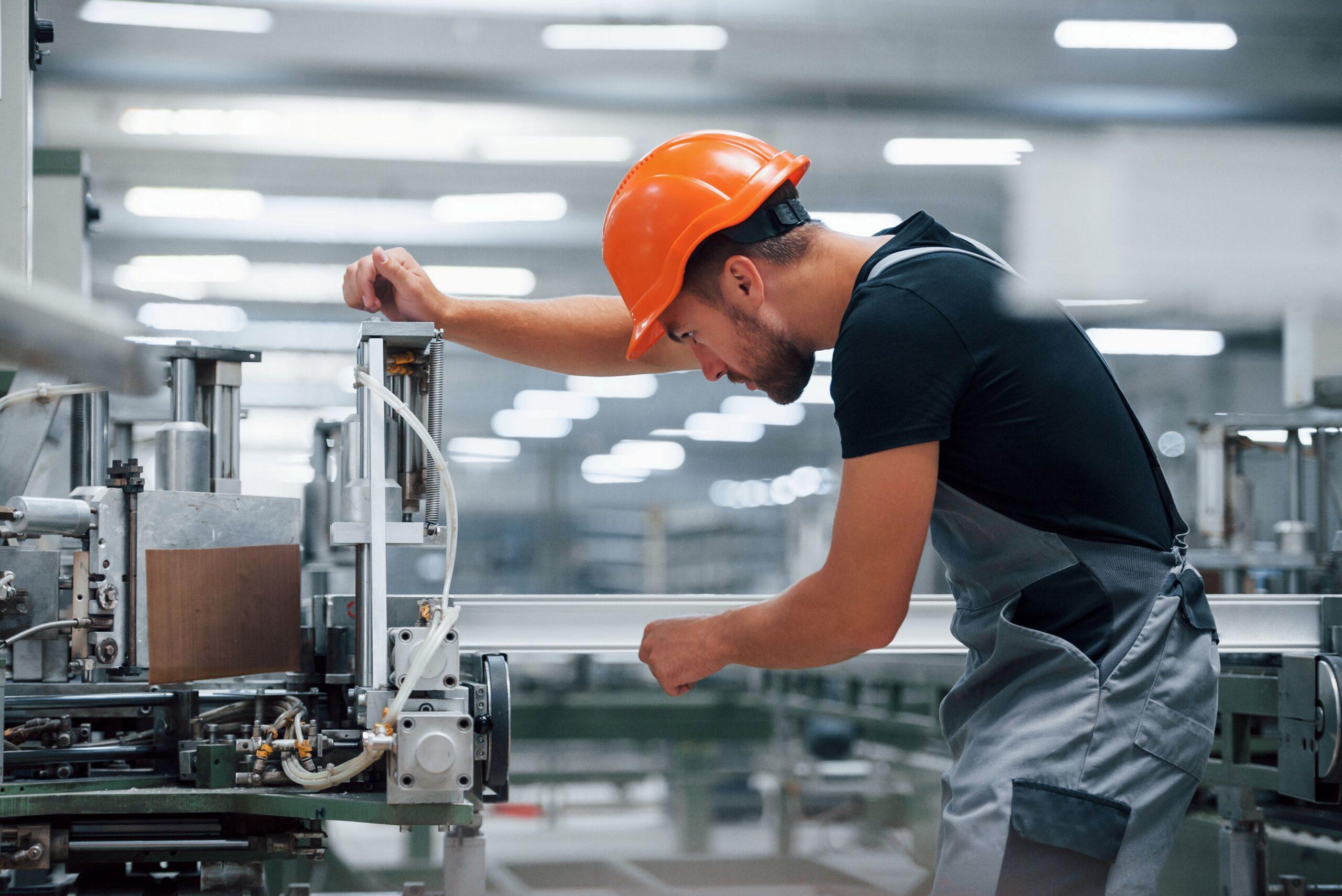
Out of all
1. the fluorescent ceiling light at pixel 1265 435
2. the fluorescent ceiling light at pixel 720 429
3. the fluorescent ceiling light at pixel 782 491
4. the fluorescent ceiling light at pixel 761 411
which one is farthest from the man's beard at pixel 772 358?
the fluorescent ceiling light at pixel 720 429

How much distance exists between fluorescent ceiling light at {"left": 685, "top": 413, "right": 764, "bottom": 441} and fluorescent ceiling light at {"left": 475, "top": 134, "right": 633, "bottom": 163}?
1982 mm

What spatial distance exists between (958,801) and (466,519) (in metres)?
4.22

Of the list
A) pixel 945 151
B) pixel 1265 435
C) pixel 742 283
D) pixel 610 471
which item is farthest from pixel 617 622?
pixel 610 471

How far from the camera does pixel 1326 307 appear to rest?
690 millimetres

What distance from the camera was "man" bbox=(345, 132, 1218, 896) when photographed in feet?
3.19

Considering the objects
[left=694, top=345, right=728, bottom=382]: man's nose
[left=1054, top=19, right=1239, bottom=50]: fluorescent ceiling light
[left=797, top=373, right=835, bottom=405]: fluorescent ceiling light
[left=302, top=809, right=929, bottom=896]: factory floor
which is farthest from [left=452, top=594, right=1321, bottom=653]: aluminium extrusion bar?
[left=1054, top=19, right=1239, bottom=50]: fluorescent ceiling light

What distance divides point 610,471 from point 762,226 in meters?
4.51

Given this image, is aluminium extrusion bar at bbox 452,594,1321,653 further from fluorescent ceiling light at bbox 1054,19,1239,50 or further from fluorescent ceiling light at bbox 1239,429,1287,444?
fluorescent ceiling light at bbox 1054,19,1239,50

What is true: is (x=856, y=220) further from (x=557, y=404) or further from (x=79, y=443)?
(x=79, y=443)

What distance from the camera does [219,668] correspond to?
4.59 ft

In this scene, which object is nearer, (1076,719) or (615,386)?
(1076,719)

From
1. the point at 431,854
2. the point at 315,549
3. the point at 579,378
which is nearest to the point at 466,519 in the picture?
the point at 579,378

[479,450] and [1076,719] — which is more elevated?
[479,450]

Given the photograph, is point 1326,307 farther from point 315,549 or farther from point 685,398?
point 685,398
